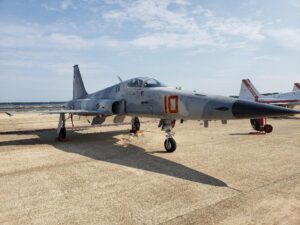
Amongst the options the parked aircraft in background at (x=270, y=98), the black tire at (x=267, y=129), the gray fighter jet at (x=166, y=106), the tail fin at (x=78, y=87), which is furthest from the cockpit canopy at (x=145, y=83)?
the parked aircraft in background at (x=270, y=98)

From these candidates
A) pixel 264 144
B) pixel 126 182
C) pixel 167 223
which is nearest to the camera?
pixel 167 223

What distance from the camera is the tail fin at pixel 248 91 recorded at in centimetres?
3844

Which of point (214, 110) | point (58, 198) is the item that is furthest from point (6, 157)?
point (214, 110)

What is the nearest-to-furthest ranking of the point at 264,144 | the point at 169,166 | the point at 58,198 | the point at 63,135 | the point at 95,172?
the point at 58,198, the point at 95,172, the point at 169,166, the point at 264,144, the point at 63,135

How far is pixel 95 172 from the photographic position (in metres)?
7.93

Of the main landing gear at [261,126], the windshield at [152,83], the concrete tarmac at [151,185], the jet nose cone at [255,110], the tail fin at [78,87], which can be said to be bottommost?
the concrete tarmac at [151,185]

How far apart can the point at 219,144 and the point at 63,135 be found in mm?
7914

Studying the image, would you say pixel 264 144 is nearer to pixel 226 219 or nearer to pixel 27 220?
pixel 226 219

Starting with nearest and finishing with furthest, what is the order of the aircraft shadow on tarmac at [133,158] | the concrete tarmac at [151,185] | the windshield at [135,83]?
the concrete tarmac at [151,185] < the aircraft shadow on tarmac at [133,158] < the windshield at [135,83]

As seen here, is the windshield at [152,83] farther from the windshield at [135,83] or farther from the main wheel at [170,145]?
the main wheel at [170,145]

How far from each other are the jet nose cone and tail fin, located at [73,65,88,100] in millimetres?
13908

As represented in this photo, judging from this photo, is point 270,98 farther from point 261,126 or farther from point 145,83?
point 145,83

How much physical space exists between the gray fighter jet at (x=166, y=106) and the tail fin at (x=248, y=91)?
1063 inches

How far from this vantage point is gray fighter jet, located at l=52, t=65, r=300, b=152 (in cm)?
799
